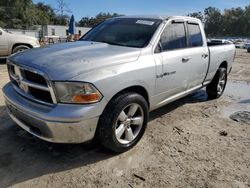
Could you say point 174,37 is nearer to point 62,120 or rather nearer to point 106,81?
point 106,81

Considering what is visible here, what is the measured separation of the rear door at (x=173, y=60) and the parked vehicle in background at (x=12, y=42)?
26.5ft

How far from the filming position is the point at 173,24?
4625 mm

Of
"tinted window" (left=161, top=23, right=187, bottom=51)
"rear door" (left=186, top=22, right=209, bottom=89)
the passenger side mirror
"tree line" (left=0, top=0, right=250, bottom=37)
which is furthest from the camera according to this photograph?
"tree line" (left=0, top=0, right=250, bottom=37)

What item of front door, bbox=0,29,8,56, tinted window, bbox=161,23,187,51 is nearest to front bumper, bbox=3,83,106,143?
tinted window, bbox=161,23,187,51

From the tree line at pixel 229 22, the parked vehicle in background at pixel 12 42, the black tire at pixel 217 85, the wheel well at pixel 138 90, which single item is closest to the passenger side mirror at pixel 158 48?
the wheel well at pixel 138 90

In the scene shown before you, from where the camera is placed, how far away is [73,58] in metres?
3.38

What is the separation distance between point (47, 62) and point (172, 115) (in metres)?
2.84

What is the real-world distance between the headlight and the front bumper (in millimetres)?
65

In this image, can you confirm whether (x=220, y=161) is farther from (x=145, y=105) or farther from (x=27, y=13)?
(x=27, y=13)

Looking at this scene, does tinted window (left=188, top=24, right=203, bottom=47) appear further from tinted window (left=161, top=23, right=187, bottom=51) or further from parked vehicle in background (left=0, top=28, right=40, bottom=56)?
parked vehicle in background (left=0, top=28, right=40, bottom=56)

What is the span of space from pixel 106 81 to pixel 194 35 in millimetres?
2745

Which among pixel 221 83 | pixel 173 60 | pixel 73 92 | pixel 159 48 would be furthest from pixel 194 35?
pixel 73 92

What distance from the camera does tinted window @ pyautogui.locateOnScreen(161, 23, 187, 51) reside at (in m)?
4.32

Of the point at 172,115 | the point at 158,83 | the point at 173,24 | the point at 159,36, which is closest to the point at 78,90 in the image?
the point at 158,83
